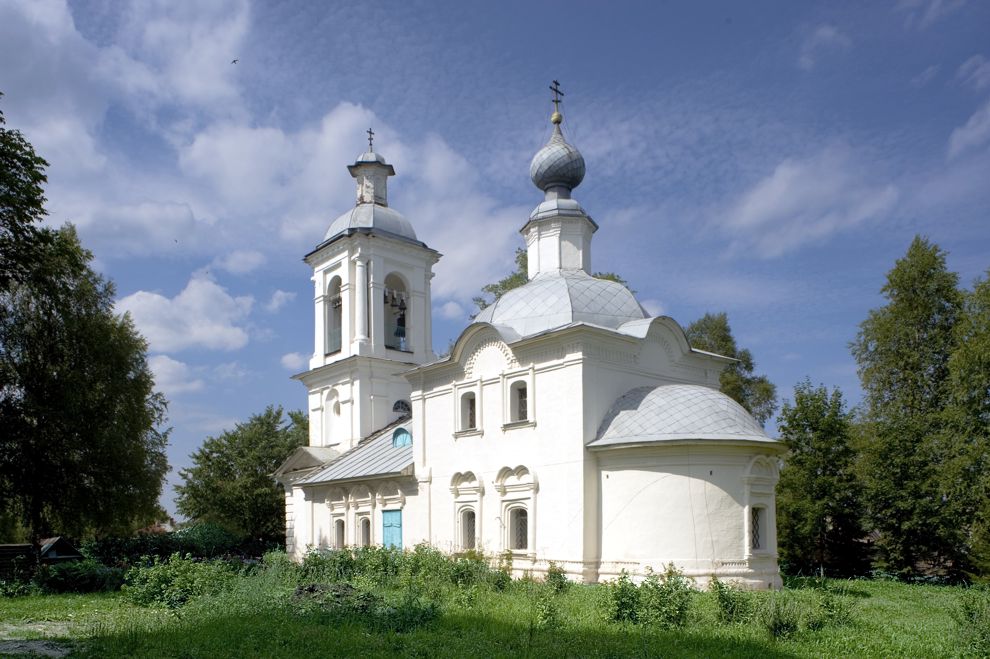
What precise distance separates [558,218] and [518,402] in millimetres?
5103

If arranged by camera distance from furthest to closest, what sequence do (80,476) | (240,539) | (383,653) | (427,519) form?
(240,539), (80,476), (427,519), (383,653)

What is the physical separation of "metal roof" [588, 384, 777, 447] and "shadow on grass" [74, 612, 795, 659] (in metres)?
4.95

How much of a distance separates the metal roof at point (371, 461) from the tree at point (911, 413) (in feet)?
37.1

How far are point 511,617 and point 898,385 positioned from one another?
65.0ft

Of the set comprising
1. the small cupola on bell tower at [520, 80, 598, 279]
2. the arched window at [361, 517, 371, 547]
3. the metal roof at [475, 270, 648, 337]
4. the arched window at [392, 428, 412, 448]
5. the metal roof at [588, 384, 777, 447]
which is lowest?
the arched window at [361, 517, 371, 547]

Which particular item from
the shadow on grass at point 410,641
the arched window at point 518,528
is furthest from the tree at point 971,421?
the shadow on grass at point 410,641

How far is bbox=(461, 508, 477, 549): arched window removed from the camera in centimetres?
1773

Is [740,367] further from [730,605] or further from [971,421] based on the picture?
[730,605]

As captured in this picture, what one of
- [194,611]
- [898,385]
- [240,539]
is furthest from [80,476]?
[898,385]

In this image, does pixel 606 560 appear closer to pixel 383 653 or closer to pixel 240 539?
pixel 383 653

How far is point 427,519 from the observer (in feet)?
61.0

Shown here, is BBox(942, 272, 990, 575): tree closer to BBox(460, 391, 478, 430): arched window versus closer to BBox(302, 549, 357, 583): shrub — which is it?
BBox(460, 391, 478, 430): arched window

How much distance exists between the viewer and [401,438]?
69.4 ft

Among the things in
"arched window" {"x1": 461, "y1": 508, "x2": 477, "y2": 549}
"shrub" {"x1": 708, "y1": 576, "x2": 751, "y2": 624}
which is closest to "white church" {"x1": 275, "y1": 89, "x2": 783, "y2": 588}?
"arched window" {"x1": 461, "y1": 508, "x2": 477, "y2": 549}
